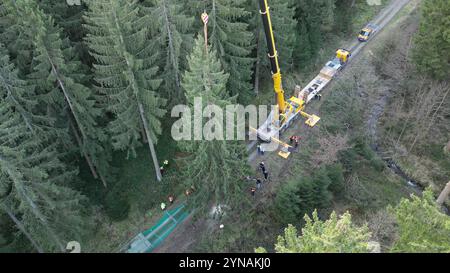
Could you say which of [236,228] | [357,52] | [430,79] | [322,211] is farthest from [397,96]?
[236,228]

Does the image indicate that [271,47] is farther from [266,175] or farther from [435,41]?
[435,41]

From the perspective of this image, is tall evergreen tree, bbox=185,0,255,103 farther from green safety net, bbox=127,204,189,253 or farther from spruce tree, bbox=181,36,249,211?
green safety net, bbox=127,204,189,253

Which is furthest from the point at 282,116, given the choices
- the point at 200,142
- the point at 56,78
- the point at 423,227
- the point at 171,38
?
the point at 56,78

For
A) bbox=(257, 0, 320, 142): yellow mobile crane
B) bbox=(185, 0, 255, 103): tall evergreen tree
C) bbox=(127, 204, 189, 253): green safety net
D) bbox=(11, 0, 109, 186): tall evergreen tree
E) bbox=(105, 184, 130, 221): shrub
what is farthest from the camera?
bbox=(257, 0, 320, 142): yellow mobile crane

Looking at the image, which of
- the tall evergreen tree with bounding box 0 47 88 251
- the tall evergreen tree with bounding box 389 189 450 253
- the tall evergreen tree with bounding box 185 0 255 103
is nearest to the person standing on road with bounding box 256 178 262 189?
the tall evergreen tree with bounding box 185 0 255 103

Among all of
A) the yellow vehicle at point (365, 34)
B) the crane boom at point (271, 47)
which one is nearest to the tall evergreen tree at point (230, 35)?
the crane boom at point (271, 47)

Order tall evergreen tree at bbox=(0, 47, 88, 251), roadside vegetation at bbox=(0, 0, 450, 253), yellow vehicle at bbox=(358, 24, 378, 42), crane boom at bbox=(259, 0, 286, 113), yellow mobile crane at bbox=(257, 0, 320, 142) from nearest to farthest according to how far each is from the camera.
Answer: tall evergreen tree at bbox=(0, 47, 88, 251) → roadside vegetation at bbox=(0, 0, 450, 253) → crane boom at bbox=(259, 0, 286, 113) → yellow mobile crane at bbox=(257, 0, 320, 142) → yellow vehicle at bbox=(358, 24, 378, 42)

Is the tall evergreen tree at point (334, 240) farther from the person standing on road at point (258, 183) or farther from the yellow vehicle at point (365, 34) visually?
the yellow vehicle at point (365, 34)
